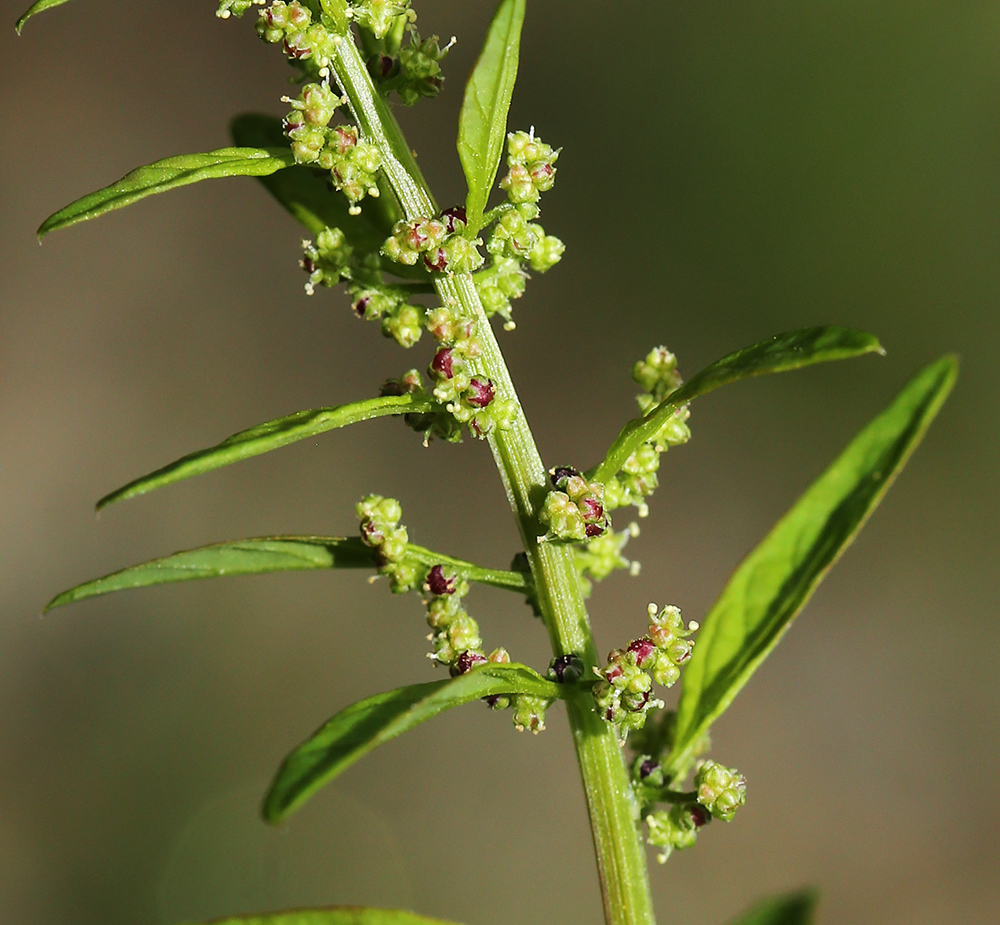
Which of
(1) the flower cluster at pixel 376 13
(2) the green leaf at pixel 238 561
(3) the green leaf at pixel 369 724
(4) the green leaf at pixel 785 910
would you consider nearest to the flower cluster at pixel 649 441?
(3) the green leaf at pixel 369 724

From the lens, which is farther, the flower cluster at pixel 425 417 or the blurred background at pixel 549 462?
the blurred background at pixel 549 462

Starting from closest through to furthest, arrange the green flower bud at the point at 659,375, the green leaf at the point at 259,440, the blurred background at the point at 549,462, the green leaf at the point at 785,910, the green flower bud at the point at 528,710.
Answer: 1. the green leaf at the point at 259,440
2. the green flower bud at the point at 528,710
3. the green flower bud at the point at 659,375
4. the green leaf at the point at 785,910
5. the blurred background at the point at 549,462

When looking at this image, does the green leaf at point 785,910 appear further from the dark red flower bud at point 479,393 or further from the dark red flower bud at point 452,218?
the dark red flower bud at point 452,218

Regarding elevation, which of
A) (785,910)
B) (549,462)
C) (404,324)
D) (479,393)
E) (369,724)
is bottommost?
(785,910)

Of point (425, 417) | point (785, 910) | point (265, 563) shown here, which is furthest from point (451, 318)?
point (785, 910)

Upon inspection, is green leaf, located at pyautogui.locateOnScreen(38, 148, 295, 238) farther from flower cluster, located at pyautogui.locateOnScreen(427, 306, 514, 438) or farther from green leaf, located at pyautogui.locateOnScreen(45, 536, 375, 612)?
green leaf, located at pyautogui.locateOnScreen(45, 536, 375, 612)

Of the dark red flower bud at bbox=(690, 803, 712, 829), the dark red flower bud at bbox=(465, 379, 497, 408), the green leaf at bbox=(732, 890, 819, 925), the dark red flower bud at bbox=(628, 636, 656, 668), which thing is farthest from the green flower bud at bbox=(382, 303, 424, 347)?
the green leaf at bbox=(732, 890, 819, 925)

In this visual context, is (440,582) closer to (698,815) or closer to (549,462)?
(698,815)
